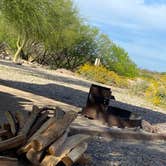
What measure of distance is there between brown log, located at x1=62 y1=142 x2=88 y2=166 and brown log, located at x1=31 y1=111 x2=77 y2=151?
0.30 meters

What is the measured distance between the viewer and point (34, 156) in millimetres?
6516

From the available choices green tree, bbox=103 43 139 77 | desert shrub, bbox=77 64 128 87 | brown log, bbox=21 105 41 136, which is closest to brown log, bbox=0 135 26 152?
brown log, bbox=21 105 41 136

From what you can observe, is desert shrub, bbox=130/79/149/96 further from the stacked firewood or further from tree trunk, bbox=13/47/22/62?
the stacked firewood

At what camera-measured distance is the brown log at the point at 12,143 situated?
653 centimetres

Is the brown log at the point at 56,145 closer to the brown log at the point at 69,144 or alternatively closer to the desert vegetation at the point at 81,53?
the brown log at the point at 69,144

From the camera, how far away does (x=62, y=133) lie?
286 inches

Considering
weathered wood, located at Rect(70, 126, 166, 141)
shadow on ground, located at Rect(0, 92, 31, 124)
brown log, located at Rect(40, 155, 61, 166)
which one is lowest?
shadow on ground, located at Rect(0, 92, 31, 124)

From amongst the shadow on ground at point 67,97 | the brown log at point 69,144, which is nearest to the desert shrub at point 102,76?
the shadow on ground at point 67,97

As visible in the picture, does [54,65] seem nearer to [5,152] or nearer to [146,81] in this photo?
[146,81]

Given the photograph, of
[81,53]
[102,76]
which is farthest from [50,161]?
[81,53]

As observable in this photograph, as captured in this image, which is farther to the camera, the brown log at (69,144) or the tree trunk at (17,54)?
the tree trunk at (17,54)

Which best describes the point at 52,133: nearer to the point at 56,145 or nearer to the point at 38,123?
the point at 56,145

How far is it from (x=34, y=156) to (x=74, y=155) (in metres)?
0.54

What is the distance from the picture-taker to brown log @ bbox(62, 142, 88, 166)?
21.5 ft
